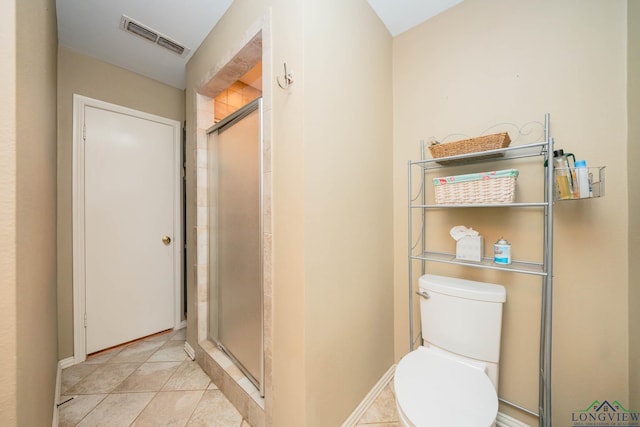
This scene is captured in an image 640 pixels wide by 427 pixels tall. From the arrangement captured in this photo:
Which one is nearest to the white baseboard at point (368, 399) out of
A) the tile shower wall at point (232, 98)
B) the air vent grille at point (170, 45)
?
the tile shower wall at point (232, 98)

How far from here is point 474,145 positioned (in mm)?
1142

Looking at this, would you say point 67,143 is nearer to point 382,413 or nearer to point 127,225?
point 127,225

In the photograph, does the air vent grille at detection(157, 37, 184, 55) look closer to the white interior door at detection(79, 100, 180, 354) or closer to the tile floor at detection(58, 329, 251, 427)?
the white interior door at detection(79, 100, 180, 354)

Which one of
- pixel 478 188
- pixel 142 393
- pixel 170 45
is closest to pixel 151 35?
pixel 170 45

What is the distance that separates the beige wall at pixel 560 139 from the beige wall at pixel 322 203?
52 centimetres

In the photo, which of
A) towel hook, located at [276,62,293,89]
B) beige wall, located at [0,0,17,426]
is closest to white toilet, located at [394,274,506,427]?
beige wall, located at [0,0,17,426]

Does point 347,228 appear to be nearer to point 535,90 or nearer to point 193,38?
point 535,90

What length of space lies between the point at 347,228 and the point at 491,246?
82 cm

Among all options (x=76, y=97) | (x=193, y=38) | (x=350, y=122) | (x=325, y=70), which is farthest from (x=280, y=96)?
(x=76, y=97)

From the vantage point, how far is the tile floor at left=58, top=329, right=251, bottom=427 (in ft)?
4.36

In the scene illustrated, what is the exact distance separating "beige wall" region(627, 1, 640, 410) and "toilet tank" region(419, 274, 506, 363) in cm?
44

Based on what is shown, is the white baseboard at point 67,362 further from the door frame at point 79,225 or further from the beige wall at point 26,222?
the beige wall at point 26,222

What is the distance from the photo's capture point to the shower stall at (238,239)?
1378 millimetres

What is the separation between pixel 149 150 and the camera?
7.16ft
